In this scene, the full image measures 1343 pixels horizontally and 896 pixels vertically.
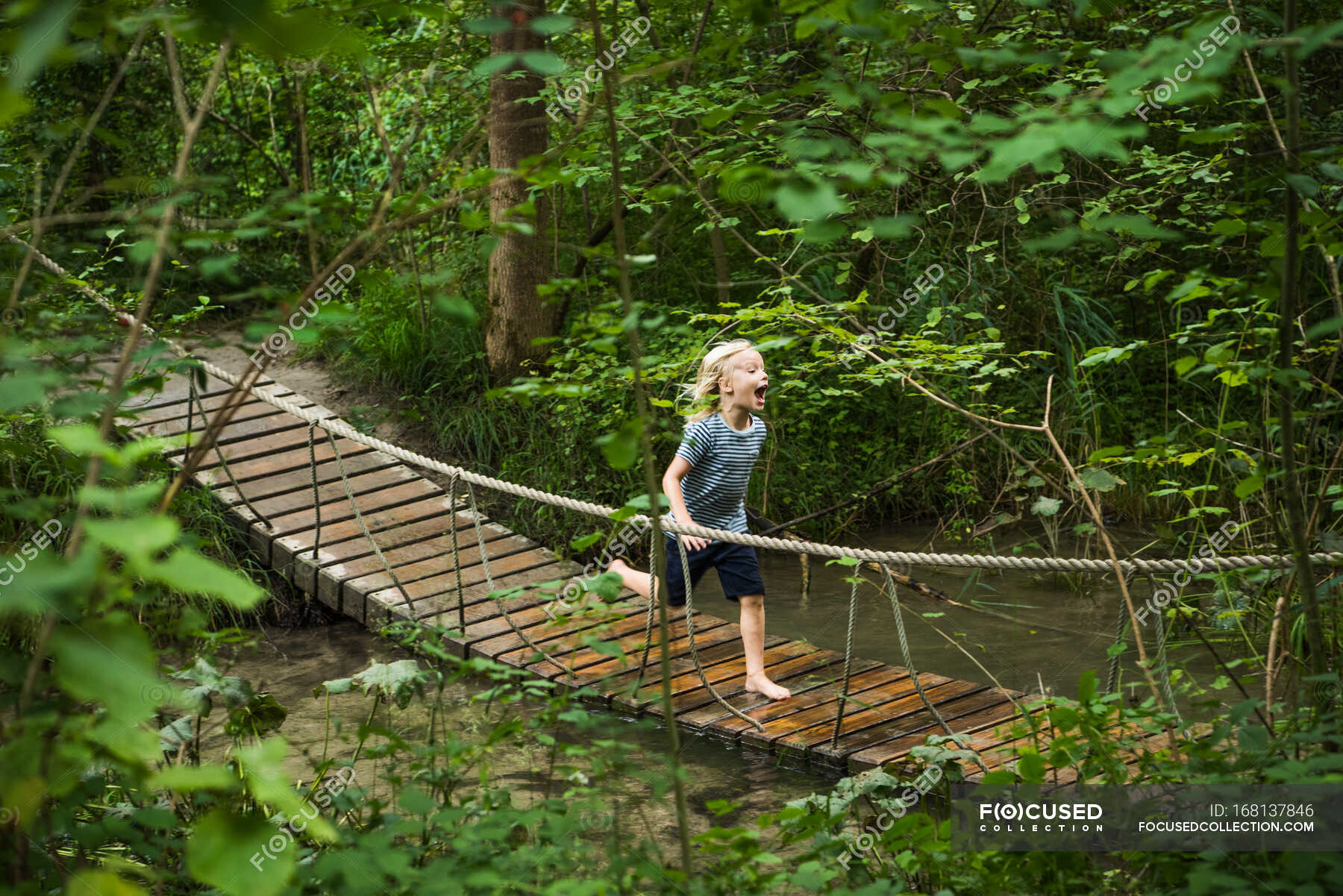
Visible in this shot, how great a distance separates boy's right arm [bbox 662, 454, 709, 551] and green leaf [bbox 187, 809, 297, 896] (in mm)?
2749

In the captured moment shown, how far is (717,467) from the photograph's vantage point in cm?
454

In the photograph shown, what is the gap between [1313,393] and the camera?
18.9 ft

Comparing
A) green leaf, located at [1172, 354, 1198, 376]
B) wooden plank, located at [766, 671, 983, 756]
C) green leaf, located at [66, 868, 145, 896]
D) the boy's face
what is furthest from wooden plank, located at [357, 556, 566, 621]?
green leaf, located at [66, 868, 145, 896]

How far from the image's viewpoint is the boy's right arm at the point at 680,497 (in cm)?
412

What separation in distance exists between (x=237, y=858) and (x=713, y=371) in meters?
3.43

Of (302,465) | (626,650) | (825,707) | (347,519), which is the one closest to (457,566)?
(626,650)

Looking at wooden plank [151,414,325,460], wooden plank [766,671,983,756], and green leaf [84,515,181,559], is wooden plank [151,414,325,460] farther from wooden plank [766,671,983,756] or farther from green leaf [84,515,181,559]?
green leaf [84,515,181,559]

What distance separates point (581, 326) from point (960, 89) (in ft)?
16.3

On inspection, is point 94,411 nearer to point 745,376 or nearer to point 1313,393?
point 745,376

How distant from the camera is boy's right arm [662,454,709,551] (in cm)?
412

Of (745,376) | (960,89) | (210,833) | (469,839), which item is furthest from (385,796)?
(960,89)

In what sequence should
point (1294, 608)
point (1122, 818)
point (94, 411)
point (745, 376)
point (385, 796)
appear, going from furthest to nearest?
point (745, 376), point (385, 796), point (1294, 608), point (1122, 818), point (94, 411)

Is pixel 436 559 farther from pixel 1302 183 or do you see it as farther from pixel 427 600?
pixel 1302 183

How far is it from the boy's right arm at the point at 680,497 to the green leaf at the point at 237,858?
2749 mm
